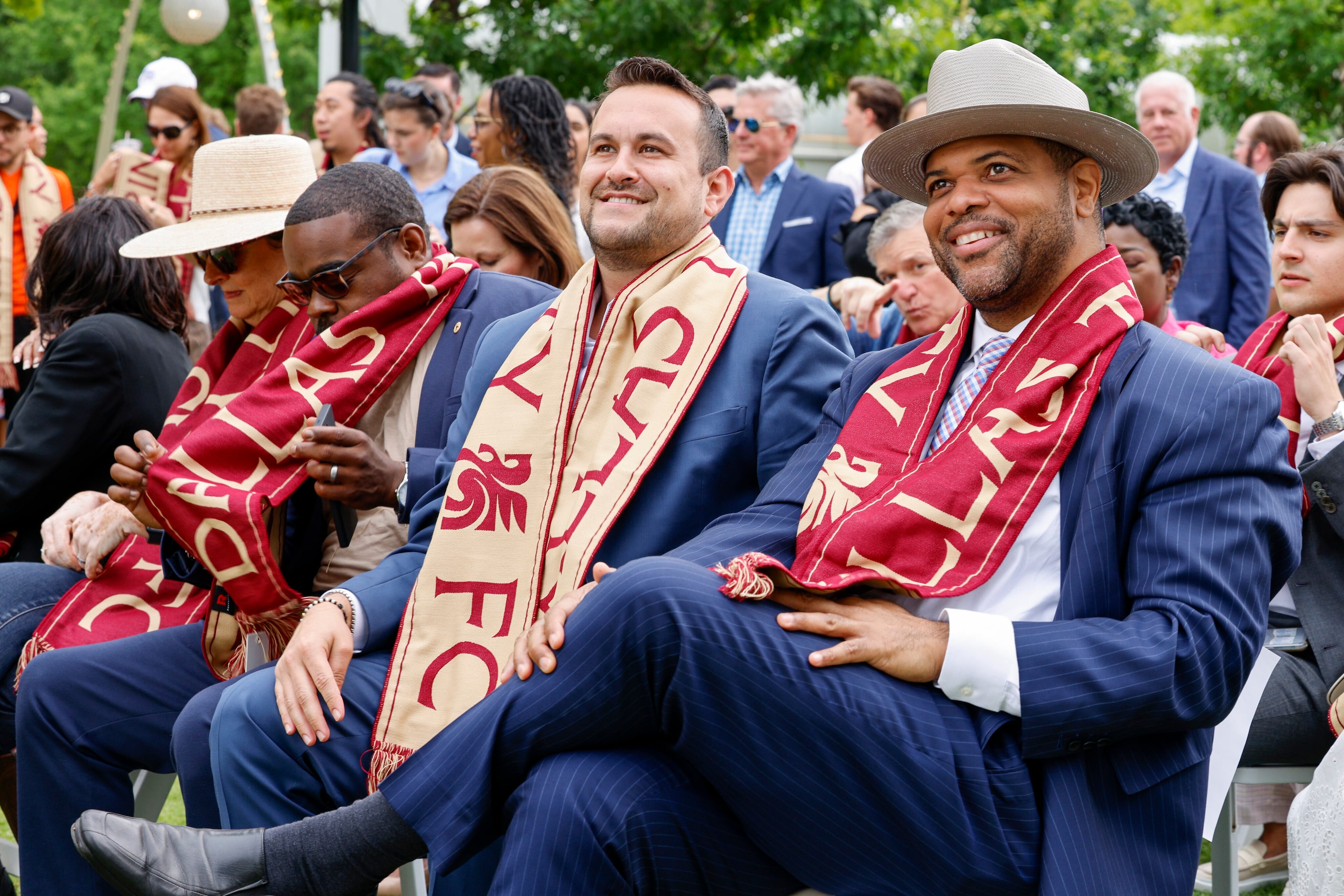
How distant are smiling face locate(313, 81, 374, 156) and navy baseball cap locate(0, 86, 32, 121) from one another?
1.66m

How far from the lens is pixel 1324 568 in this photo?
293 cm

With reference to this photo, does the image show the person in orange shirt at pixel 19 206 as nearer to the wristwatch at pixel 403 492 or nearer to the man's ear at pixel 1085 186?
the wristwatch at pixel 403 492

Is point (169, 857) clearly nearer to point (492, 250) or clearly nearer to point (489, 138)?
point (492, 250)

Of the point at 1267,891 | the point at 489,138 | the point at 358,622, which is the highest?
the point at 489,138

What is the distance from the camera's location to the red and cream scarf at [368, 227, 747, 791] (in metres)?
2.86

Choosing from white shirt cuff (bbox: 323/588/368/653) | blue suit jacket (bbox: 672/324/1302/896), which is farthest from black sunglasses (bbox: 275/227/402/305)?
blue suit jacket (bbox: 672/324/1302/896)

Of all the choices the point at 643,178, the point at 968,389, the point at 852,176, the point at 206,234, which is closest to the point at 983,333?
the point at 968,389

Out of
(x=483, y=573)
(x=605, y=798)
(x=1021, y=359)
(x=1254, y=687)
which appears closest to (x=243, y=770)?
(x=483, y=573)

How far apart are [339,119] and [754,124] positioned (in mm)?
2798

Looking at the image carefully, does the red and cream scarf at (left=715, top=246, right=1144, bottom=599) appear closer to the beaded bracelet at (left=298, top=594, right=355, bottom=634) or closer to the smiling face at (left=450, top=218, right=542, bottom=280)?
the beaded bracelet at (left=298, top=594, right=355, bottom=634)

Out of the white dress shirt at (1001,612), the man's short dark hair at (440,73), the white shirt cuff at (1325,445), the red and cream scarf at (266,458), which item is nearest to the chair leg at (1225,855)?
the white shirt cuff at (1325,445)

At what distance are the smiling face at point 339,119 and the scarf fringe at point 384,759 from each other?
19.3ft

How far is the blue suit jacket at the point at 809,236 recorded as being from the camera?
249 inches

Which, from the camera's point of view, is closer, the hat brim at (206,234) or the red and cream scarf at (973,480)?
the red and cream scarf at (973,480)
